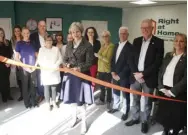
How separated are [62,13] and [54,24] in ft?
1.40

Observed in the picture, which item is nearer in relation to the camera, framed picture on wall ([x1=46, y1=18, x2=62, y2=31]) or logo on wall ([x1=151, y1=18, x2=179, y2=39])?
framed picture on wall ([x1=46, y1=18, x2=62, y2=31])

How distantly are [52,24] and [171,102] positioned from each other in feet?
15.3

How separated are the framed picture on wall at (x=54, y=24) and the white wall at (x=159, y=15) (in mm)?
2542

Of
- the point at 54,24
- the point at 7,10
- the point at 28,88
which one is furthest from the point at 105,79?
the point at 54,24

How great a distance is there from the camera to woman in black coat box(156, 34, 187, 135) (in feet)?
8.85

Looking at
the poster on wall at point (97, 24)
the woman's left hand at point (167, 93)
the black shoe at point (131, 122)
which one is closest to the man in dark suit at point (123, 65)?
the black shoe at point (131, 122)

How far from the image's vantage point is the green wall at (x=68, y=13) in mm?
6237

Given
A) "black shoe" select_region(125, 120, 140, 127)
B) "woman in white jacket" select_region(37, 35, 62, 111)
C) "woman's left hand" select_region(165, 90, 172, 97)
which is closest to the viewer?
"woman's left hand" select_region(165, 90, 172, 97)

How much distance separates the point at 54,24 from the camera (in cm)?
678

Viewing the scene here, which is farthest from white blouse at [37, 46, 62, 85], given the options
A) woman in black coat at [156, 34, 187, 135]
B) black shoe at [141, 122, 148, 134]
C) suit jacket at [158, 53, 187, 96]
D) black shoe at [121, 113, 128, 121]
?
suit jacket at [158, 53, 187, 96]

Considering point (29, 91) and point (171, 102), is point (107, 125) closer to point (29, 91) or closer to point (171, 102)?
point (171, 102)

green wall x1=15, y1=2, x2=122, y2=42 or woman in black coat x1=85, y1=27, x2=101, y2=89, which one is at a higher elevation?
green wall x1=15, y1=2, x2=122, y2=42

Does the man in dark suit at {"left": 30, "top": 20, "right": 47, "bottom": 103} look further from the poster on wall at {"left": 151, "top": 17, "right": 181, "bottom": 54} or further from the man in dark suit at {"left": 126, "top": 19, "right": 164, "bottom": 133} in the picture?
the poster on wall at {"left": 151, "top": 17, "right": 181, "bottom": 54}

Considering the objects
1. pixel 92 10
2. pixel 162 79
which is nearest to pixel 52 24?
pixel 92 10
